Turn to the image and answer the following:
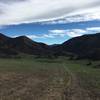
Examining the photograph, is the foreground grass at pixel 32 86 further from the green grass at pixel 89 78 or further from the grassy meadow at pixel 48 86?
the green grass at pixel 89 78

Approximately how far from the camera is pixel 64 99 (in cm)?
2398

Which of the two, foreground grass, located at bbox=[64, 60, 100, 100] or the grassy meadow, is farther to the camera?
foreground grass, located at bbox=[64, 60, 100, 100]

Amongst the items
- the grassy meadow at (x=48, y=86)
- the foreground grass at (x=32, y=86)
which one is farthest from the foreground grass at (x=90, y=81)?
the foreground grass at (x=32, y=86)

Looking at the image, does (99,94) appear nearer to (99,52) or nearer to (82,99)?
(82,99)

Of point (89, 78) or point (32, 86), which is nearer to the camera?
point (32, 86)

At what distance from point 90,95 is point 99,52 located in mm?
120919

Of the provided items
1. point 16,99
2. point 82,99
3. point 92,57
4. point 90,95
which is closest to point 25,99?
point 16,99

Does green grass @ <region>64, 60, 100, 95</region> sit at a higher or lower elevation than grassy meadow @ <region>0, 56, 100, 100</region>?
lower

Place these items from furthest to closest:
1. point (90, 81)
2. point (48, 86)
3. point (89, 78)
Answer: point (89, 78) → point (90, 81) → point (48, 86)

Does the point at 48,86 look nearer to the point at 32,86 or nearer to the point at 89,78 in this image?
the point at 32,86

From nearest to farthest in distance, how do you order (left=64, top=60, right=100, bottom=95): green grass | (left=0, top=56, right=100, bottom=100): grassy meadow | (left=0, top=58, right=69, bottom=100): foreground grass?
(left=0, top=58, right=69, bottom=100): foreground grass
(left=0, top=56, right=100, bottom=100): grassy meadow
(left=64, top=60, right=100, bottom=95): green grass

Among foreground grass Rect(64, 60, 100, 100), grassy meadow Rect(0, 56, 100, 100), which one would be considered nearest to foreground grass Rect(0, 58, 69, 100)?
grassy meadow Rect(0, 56, 100, 100)

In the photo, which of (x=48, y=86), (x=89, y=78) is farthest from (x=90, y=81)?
(x=48, y=86)

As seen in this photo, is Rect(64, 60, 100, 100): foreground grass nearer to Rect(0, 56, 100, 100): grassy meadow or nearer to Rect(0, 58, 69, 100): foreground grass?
Rect(0, 56, 100, 100): grassy meadow
